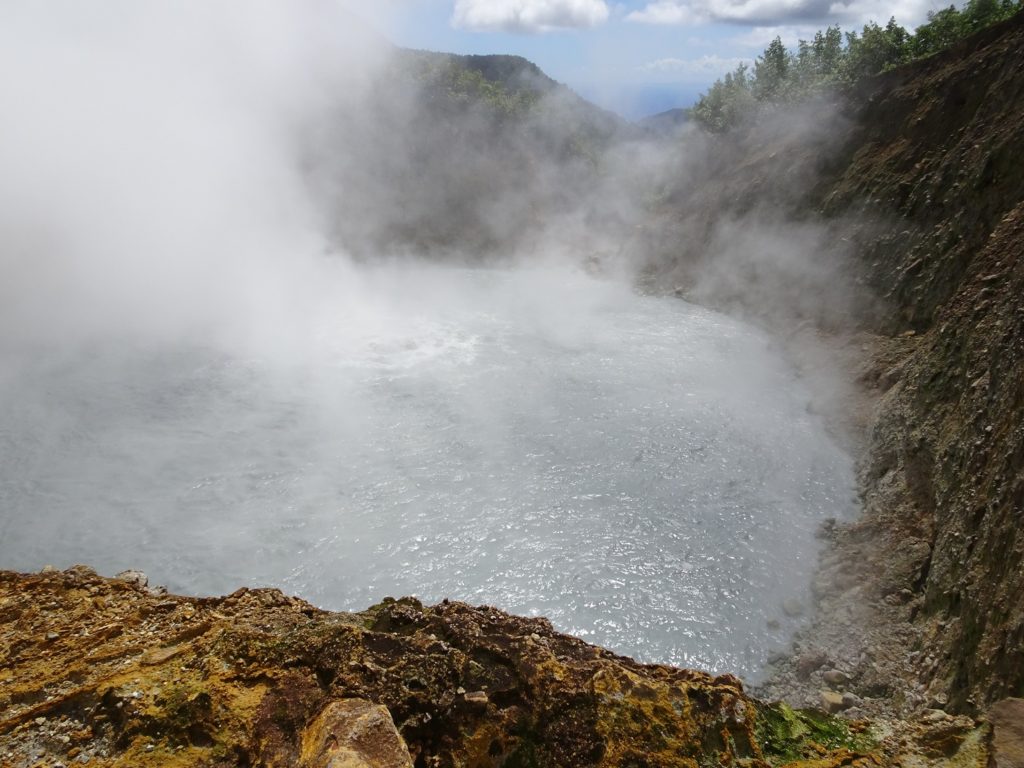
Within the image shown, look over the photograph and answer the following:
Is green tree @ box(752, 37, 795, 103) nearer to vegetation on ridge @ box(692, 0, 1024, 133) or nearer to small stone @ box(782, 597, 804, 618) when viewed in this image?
vegetation on ridge @ box(692, 0, 1024, 133)

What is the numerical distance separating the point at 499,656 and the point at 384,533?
5.56 meters

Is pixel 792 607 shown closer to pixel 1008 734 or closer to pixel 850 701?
pixel 850 701

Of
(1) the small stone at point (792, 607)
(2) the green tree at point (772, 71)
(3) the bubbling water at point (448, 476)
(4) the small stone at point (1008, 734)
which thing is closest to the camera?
(4) the small stone at point (1008, 734)

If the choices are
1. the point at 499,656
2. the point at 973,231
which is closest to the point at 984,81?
the point at 973,231

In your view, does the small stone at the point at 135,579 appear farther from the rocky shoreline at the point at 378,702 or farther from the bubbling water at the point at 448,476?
the bubbling water at the point at 448,476

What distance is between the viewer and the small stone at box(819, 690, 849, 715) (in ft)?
21.6

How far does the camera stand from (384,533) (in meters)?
8.84

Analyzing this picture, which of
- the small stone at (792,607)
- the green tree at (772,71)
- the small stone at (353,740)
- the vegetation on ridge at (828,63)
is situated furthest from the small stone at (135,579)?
the green tree at (772,71)

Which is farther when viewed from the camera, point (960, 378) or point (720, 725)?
point (960, 378)

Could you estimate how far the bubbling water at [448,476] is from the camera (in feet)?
26.6

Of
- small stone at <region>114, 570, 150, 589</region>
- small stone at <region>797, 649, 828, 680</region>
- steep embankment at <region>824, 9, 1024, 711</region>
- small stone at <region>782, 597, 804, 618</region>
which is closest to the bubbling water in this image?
small stone at <region>782, 597, 804, 618</region>

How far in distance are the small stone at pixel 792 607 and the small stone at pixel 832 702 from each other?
1.48 meters

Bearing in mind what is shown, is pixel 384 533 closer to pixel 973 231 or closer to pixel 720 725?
pixel 720 725

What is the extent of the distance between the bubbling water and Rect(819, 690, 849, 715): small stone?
78 cm
